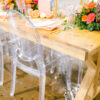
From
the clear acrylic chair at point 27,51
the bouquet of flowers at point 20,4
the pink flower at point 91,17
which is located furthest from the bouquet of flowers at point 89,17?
the bouquet of flowers at point 20,4

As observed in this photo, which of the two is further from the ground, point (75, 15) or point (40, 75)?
point (75, 15)

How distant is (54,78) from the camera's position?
1.92 metres

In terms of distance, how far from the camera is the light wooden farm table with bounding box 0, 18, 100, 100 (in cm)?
103

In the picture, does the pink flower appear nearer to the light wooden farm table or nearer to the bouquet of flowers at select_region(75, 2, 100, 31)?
the bouquet of flowers at select_region(75, 2, 100, 31)

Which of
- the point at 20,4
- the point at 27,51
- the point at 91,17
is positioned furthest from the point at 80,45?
the point at 20,4

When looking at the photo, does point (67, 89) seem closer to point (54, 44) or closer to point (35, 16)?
point (54, 44)

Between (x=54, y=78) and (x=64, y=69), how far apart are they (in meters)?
0.23

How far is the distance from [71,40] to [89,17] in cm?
30

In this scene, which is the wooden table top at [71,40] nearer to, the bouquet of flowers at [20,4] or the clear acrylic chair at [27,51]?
the clear acrylic chair at [27,51]

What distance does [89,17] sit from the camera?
128cm

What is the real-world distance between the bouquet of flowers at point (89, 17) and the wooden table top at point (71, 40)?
54 mm

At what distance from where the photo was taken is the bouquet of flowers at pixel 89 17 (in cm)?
127

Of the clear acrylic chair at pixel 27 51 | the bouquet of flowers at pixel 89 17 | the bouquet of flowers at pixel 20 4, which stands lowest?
the clear acrylic chair at pixel 27 51

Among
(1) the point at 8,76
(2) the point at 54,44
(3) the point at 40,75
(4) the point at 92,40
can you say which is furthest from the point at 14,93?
(4) the point at 92,40
